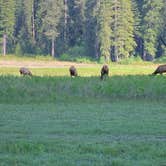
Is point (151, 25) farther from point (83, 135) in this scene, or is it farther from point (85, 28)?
point (83, 135)

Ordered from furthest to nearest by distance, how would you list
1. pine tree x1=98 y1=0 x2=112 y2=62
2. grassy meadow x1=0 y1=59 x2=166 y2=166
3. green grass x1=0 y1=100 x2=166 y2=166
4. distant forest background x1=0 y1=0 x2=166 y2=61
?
distant forest background x1=0 y1=0 x2=166 y2=61 → pine tree x1=98 y1=0 x2=112 y2=62 → grassy meadow x1=0 y1=59 x2=166 y2=166 → green grass x1=0 y1=100 x2=166 y2=166

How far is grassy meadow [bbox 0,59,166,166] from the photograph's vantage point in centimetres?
1088

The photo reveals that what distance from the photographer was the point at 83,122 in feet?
54.0

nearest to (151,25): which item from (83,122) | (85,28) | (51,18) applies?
(85,28)

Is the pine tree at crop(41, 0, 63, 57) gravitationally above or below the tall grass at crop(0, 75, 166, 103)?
above

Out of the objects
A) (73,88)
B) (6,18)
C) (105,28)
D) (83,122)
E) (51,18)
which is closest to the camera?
(83,122)

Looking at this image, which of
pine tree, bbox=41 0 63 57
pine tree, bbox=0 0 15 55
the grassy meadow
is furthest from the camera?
pine tree, bbox=41 0 63 57

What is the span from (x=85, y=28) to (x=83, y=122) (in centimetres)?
6725

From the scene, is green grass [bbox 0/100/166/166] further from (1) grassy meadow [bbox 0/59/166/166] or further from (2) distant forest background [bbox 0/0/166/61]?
(2) distant forest background [bbox 0/0/166/61]

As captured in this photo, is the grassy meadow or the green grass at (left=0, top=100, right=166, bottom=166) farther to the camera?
the grassy meadow

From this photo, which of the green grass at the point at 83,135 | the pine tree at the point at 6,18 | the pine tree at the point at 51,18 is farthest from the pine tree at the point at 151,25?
the green grass at the point at 83,135

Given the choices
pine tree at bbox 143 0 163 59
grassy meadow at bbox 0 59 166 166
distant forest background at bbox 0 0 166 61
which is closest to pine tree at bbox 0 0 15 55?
distant forest background at bbox 0 0 166 61

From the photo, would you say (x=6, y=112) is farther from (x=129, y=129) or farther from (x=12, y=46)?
(x=12, y=46)

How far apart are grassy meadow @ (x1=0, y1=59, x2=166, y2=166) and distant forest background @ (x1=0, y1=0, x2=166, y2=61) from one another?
46448mm
